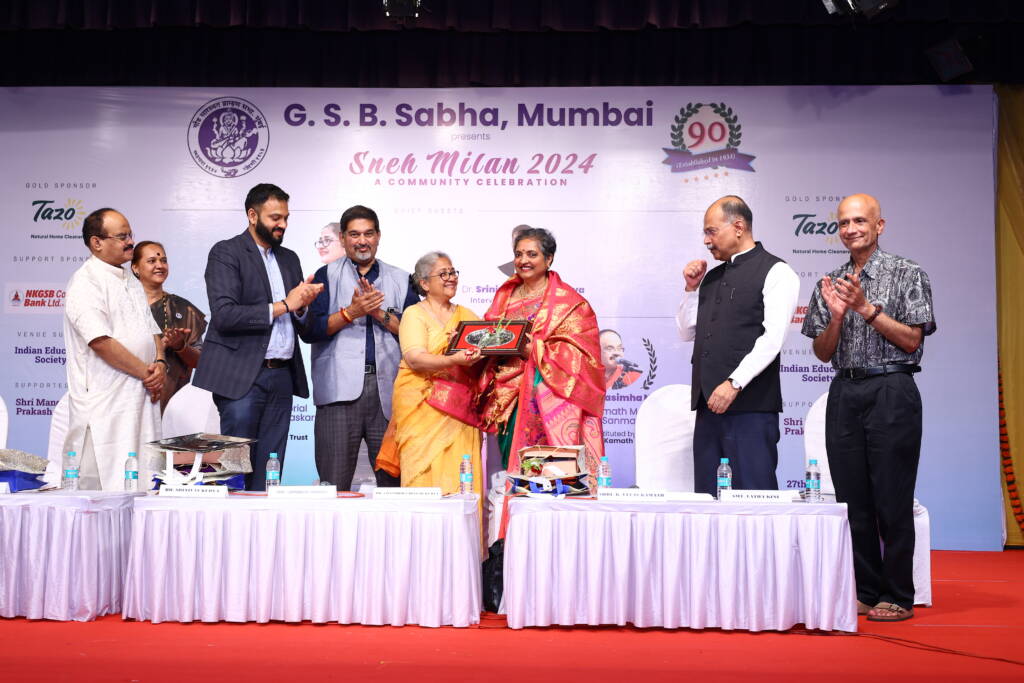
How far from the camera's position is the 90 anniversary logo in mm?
6734

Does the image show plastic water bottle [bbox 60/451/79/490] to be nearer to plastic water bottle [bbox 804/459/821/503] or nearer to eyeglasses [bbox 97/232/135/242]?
eyeglasses [bbox 97/232/135/242]

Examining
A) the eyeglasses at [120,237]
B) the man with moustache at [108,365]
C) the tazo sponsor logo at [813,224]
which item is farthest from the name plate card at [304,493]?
the tazo sponsor logo at [813,224]

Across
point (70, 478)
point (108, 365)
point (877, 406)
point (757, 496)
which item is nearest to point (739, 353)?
point (877, 406)

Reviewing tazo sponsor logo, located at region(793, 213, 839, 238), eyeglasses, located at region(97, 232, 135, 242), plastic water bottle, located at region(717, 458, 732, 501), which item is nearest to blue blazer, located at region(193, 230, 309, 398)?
eyeglasses, located at region(97, 232, 135, 242)

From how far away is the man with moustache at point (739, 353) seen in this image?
437 cm

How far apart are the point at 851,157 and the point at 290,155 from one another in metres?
3.82

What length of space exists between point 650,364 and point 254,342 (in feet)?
8.67

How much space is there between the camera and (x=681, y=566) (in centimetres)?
374

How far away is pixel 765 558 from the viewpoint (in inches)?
146

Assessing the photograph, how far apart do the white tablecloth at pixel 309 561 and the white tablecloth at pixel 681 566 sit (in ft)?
0.80

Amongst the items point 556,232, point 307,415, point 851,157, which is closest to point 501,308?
point 556,232

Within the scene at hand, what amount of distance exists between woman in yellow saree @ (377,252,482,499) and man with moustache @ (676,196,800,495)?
3.54 ft

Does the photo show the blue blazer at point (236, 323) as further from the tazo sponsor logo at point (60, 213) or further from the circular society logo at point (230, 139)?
the tazo sponsor logo at point (60, 213)

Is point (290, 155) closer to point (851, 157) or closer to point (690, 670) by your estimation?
point (851, 157)
